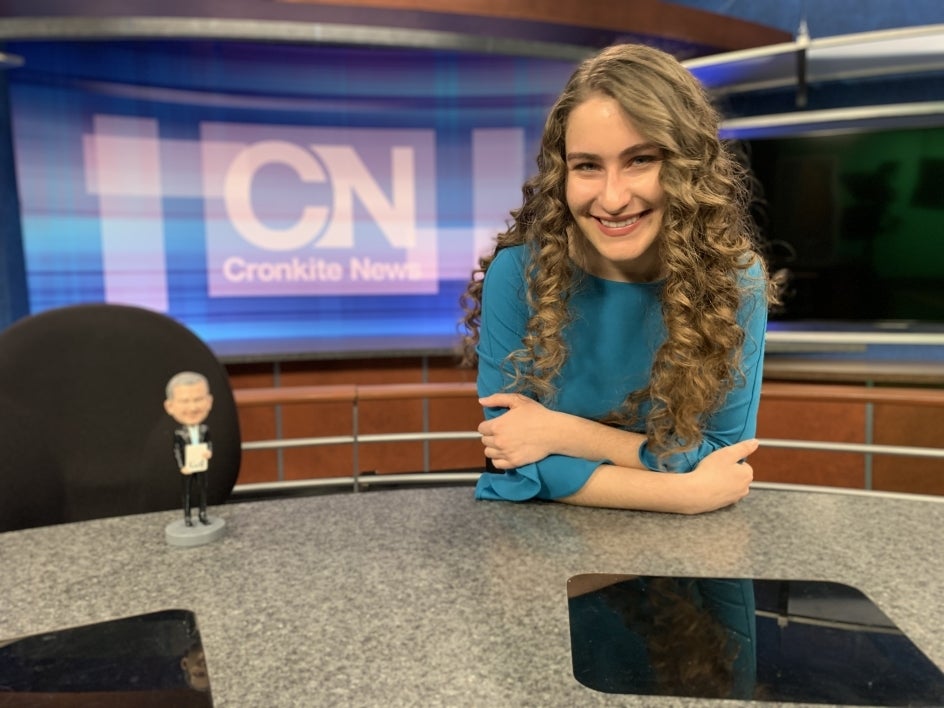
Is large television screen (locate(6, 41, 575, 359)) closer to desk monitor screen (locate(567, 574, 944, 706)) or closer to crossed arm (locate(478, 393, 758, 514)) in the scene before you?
Result: crossed arm (locate(478, 393, 758, 514))

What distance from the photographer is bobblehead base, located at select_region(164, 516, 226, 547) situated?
990 mm

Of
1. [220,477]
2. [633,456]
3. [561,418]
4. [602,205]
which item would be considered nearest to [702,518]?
[633,456]

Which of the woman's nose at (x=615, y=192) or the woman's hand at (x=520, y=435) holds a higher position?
the woman's nose at (x=615, y=192)

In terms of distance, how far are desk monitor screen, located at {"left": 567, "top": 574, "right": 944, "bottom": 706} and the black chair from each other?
0.85m

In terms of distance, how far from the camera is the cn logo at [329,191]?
3.49 meters

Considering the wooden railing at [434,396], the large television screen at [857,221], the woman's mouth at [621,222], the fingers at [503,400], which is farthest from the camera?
the large television screen at [857,221]

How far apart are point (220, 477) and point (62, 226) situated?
2468mm

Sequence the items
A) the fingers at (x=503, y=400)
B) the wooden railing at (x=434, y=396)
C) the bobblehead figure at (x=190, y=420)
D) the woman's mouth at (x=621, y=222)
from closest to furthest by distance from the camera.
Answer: the bobblehead figure at (x=190, y=420), the woman's mouth at (x=621, y=222), the fingers at (x=503, y=400), the wooden railing at (x=434, y=396)

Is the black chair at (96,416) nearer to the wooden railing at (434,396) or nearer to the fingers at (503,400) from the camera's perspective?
the fingers at (503,400)

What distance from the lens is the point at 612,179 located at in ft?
3.38

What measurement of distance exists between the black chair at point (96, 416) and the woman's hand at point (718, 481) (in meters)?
0.85

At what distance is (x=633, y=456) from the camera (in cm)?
115

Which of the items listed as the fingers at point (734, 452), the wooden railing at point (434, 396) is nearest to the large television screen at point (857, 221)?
the wooden railing at point (434, 396)

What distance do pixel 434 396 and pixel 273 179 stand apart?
60.9 inches
